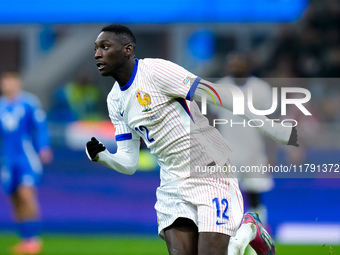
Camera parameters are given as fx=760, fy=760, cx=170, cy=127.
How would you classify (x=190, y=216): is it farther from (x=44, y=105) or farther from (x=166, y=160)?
(x=44, y=105)

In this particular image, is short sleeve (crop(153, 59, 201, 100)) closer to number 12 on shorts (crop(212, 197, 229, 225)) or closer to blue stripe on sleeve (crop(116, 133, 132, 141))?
blue stripe on sleeve (crop(116, 133, 132, 141))

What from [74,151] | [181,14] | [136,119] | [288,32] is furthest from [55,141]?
[136,119]

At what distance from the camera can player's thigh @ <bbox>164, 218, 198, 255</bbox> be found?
16.9 ft

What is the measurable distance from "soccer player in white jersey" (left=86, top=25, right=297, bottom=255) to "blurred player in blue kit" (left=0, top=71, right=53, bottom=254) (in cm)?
486

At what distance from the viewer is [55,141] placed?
41.5 feet

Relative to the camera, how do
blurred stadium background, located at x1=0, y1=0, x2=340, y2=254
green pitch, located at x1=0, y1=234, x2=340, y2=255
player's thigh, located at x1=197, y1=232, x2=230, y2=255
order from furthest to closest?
1. blurred stadium background, located at x1=0, y1=0, x2=340, y2=254
2. green pitch, located at x1=0, y1=234, x2=340, y2=255
3. player's thigh, located at x1=197, y1=232, x2=230, y2=255

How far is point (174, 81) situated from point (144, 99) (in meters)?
0.24

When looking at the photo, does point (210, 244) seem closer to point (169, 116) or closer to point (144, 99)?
point (169, 116)

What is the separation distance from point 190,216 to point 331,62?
10120 mm

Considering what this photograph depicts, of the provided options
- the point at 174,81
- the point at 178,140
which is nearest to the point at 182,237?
the point at 178,140

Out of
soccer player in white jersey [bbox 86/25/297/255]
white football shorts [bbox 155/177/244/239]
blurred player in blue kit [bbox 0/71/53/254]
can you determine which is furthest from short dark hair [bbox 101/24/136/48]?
blurred player in blue kit [bbox 0/71/53/254]

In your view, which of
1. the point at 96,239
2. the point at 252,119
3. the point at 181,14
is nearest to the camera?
the point at 252,119

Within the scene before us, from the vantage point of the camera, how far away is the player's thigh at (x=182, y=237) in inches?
203

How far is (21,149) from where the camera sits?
10141 mm
